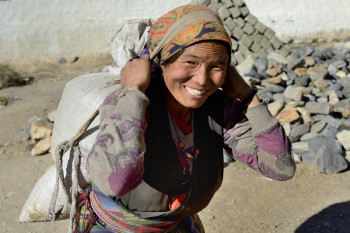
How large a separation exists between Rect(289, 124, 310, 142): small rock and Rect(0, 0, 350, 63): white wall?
201 inches

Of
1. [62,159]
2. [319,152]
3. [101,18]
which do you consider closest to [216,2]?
[101,18]

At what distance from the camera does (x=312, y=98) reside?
614cm

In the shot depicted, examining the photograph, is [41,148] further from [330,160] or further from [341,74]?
[341,74]

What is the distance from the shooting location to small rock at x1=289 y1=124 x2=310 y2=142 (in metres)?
5.23

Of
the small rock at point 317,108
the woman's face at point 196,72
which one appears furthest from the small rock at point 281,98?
the woman's face at point 196,72

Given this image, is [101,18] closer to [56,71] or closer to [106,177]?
[56,71]

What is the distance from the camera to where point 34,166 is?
16.4 feet

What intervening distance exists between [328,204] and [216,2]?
455cm

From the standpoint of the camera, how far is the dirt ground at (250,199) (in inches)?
153

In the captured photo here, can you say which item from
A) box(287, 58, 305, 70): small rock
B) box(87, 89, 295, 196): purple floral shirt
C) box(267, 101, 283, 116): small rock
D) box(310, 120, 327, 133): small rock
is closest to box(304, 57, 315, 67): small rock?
box(287, 58, 305, 70): small rock

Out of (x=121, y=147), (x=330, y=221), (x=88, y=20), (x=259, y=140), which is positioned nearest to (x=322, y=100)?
(x=330, y=221)

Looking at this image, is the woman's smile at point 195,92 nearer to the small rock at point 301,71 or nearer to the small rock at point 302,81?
the small rock at point 302,81

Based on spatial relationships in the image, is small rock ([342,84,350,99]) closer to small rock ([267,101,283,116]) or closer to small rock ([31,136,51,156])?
small rock ([267,101,283,116])

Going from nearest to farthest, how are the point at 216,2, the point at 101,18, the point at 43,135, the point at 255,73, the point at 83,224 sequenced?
the point at 83,224 → the point at 43,135 → the point at 255,73 → the point at 216,2 → the point at 101,18
